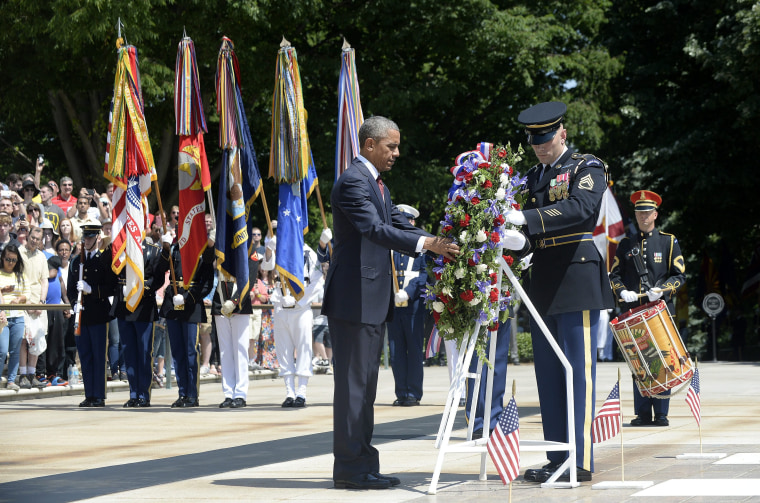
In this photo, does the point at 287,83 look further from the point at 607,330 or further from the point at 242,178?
the point at 607,330

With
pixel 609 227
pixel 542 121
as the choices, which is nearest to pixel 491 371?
pixel 542 121

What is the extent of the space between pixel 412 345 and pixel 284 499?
7869 millimetres

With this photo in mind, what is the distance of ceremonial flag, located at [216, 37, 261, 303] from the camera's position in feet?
46.9

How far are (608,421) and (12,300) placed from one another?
412 inches

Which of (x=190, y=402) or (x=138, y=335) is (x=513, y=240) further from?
(x=138, y=335)

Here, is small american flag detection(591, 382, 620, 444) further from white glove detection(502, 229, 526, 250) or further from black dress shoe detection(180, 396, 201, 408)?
black dress shoe detection(180, 396, 201, 408)

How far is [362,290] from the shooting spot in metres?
7.22

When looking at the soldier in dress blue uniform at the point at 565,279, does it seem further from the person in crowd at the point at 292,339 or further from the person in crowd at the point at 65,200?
the person in crowd at the point at 65,200

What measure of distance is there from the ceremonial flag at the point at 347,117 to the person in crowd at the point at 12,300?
4.44 metres

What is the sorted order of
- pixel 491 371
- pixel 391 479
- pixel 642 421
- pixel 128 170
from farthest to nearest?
pixel 128 170 < pixel 642 421 < pixel 491 371 < pixel 391 479

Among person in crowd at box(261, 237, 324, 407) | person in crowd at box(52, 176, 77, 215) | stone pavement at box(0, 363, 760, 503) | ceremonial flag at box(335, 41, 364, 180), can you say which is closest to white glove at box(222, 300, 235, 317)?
person in crowd at box(261, 237, 324, 407)

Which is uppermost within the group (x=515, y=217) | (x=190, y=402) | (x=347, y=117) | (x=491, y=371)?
(x=347, y=117)

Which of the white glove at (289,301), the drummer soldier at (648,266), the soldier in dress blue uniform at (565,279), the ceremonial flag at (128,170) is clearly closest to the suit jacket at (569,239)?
the soldier in dress blue uniform at (565,279)

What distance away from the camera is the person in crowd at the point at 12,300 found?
604 inches
